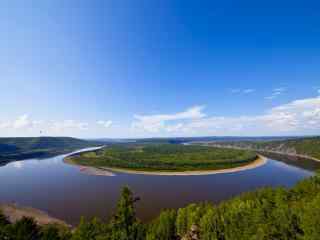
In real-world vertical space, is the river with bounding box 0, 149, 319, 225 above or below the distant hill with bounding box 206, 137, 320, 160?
below

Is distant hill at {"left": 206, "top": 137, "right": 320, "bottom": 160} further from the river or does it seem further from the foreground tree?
the foreground tree

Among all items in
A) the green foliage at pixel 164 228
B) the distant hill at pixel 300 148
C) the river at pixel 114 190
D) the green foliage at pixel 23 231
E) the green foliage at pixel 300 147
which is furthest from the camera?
the green foliage at pixel 300 147

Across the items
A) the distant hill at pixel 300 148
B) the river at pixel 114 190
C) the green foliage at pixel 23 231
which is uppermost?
the green foliage at pixel 23 231

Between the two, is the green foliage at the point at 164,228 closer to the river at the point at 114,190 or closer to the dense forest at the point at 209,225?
the dense forest at the point at 209,225

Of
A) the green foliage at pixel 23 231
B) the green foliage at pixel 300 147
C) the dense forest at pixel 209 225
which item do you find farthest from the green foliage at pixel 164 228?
the green foliage at pixel 300 147

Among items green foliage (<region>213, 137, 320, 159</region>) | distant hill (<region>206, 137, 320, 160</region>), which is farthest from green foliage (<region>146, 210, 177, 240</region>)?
green foliage (<region>213, 137, 320, 159</region>)

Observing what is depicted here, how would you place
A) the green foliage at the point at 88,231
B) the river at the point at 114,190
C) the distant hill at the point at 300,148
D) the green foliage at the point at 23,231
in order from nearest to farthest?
the green foliage at the point at 23,231 → the green foliage at the point at 88,231 → the river at the point at 114,190 → the distant hill at the point at 300,148

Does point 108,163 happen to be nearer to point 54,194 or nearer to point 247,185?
point 54,194
